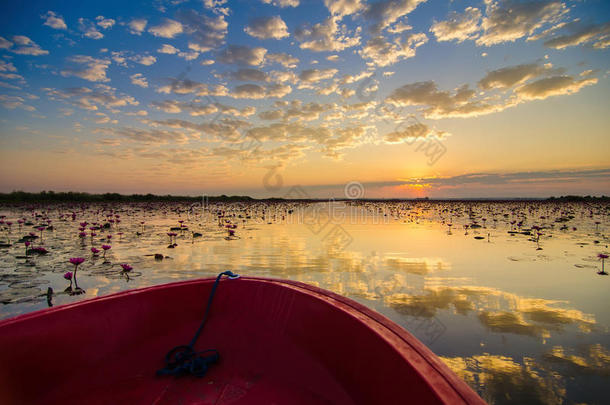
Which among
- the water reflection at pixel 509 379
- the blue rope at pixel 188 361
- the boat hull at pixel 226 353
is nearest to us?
the boat hull at pixel 226 353

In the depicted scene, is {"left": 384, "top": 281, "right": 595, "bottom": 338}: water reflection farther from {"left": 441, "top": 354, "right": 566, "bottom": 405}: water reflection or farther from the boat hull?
the boat hull

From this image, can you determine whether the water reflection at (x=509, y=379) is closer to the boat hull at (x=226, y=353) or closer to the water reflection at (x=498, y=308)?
the water reflection at (x=498, y=308)

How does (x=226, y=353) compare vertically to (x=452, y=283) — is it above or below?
below

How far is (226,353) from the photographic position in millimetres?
2281

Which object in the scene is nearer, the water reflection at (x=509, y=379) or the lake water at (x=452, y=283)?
the water reflection at (x=509, y=379)

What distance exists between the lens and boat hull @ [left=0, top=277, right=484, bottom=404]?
142 centimetres

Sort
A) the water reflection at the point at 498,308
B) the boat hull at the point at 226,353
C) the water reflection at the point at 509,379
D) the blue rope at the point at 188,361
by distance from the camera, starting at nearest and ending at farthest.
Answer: the boat hull at the point at 226,353
the water reflection at the point at 509,379
the blue rope at the point at 188,361
the water reflection at the point at 498,308

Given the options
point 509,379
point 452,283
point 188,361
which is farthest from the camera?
point 452,283

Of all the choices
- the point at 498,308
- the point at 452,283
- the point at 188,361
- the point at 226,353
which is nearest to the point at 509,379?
the point at 498,308

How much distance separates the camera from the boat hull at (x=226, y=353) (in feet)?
4.65

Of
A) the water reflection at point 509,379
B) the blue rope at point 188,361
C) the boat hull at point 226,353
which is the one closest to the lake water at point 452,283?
the water reflection at point 509,379

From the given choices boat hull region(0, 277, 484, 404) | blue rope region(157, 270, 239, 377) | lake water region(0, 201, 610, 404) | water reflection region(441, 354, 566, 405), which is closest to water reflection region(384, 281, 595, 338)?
lake water region(0, 201, 610, 404)

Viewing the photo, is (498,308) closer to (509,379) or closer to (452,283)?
(452,283)

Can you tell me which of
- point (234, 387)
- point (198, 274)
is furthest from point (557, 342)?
point (198, 274)
